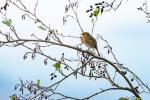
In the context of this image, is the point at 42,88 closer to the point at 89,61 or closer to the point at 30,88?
the point at 30,88

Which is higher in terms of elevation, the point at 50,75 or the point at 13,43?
the point at 13,43

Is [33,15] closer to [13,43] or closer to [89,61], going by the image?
[13,43]

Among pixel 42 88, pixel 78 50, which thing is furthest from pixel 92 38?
pixel 42 88

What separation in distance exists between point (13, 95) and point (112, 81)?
1.56m

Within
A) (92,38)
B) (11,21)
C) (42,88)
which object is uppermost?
(11,21)

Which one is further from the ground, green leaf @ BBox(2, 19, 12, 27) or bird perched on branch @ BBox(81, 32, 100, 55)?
green leaf @ BBox(2, 19, 12, 27)

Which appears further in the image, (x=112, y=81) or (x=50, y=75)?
(x=112, y=81)

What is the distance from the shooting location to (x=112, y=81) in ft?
24.0

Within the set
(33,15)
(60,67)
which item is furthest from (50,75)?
(33,15)

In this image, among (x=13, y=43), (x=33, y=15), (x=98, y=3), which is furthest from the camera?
(x=33, y=15)

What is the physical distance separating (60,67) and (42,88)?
0.36 meters

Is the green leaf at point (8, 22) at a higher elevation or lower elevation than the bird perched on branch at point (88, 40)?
higher

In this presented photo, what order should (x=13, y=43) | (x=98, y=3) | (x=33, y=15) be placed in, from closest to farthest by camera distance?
(x=98, y=3)
(x=13, y=43)
(x=33, y=15)

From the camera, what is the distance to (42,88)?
20.9 feet
